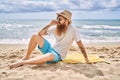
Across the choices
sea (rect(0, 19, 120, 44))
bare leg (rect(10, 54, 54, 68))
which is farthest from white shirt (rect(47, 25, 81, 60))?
sea (rect(0, 19, 120, 44))

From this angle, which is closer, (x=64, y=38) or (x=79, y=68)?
(x=79, y=68)

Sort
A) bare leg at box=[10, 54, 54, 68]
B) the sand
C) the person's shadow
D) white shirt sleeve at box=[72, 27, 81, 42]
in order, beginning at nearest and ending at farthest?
the sand < the person's shadow < bare leg at box=[10, 54, 54, 68] < white shirt sleeve at box=[72, 27, 81, 42]

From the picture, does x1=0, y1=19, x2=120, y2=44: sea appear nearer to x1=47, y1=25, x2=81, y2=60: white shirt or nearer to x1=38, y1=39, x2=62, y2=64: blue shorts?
x1=38, y1=39, x2=62, y2=64: blue shorts

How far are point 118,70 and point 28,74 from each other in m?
1.65

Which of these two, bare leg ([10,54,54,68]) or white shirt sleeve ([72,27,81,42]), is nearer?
bare leg ([10,54,54,68])

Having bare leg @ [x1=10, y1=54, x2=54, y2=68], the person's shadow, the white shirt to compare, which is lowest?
the person's shadow

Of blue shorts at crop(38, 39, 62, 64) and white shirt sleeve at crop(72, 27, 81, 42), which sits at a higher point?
white shirt sleeve at crop(72, 27, 81, 42)

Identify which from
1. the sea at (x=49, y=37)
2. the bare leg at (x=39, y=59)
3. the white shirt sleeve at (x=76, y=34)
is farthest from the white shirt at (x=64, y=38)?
the sea at (x=49, y=37)

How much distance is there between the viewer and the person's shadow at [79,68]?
4.46m

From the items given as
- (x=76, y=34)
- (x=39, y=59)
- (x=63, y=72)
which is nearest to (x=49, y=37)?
(x=76, y=34)

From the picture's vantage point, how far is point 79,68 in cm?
476

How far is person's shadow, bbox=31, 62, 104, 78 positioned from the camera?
14.6ft

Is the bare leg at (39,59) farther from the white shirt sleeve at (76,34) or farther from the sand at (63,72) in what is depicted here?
the white shirt sleeve at (76,34)

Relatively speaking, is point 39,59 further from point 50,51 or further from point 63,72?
point 63,72
